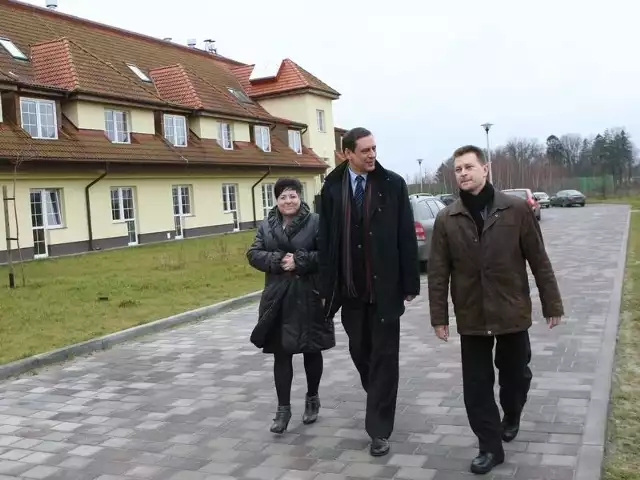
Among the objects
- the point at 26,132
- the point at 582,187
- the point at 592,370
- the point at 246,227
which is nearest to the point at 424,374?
the point at 592,370

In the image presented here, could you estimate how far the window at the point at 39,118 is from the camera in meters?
22.1

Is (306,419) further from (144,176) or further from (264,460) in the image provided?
(144,176)

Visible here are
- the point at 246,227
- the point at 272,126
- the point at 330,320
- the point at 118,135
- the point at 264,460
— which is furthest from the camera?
the point at 272,126

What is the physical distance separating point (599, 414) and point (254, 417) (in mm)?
2601

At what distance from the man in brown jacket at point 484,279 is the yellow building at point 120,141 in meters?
14.5

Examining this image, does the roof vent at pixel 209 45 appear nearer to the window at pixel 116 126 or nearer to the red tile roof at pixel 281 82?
the red tile roof at pixel 281 82

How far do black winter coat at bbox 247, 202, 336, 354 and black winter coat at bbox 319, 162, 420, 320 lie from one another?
301 millimetres

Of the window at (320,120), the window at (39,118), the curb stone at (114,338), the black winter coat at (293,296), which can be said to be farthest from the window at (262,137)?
the black winter coat at (293,296)

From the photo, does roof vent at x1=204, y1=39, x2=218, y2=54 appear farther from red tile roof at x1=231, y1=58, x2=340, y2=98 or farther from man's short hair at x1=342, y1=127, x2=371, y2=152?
man's short hair at x1=342, y1=127, x2=371, y2=152

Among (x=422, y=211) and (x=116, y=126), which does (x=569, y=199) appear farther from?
(x=422, y=211)

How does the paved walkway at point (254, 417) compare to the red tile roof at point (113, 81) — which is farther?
the red tile roof at point (113, 81)

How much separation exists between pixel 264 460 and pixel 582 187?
76.7 metres

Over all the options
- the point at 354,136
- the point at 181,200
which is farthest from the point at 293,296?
the point at 181,200

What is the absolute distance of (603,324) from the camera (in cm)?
822
